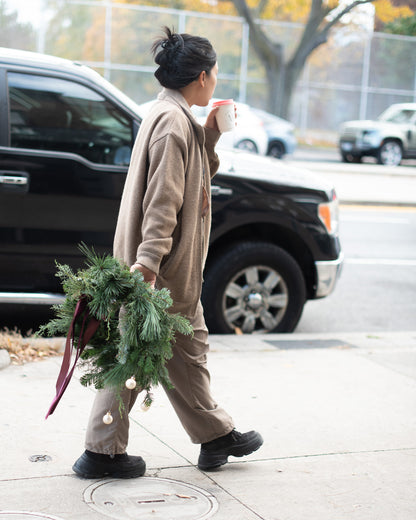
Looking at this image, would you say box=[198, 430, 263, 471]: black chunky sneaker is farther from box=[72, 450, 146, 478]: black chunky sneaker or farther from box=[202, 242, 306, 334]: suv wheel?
box=[202, 242, 306, 334]: suv wheel

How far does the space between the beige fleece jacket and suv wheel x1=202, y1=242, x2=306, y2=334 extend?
8.26ft

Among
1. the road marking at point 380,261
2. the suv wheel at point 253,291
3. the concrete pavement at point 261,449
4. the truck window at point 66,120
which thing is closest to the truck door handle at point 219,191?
the suv wheel at point 253,291

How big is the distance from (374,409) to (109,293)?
2.20 meters

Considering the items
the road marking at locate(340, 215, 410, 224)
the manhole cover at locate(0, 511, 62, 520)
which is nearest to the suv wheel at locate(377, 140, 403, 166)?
the road marking at locate(340, 215, 410, 224)

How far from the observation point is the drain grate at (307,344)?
6.11m

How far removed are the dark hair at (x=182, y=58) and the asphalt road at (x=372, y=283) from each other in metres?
4.02

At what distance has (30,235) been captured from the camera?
18.4 feet

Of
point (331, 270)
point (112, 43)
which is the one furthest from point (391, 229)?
point (112, 43)

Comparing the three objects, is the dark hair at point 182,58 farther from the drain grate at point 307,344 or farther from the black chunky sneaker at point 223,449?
the drain grate at point 307,344

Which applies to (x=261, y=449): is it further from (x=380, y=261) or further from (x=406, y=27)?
(x=406, y=27)

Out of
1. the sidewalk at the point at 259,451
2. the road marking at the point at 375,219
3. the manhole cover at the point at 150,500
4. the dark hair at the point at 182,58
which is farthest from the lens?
the road marking at the point at 375,219

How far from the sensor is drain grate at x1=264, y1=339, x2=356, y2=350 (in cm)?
611

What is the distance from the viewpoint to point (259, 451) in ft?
13.3

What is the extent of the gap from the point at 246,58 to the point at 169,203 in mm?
24428
